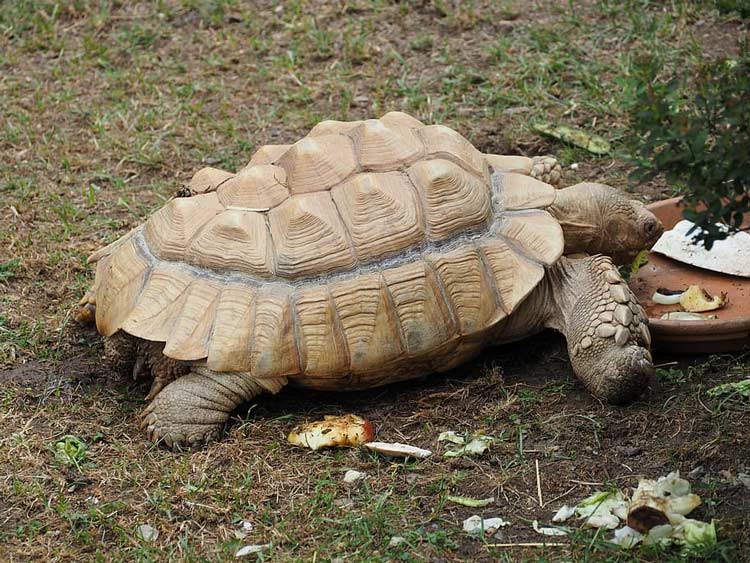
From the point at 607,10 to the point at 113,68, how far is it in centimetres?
354

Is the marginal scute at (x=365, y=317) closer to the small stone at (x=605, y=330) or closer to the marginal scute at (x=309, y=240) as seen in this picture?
the marginal scute at (x=309, y=240)

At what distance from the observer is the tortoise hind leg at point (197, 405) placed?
407 centimetres

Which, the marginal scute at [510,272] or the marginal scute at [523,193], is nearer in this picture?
the marginal scute at [510,272]

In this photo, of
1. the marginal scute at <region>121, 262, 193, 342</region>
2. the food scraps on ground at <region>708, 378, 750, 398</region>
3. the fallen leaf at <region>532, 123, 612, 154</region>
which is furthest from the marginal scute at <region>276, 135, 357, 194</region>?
the fallen leaf at <region>532, 123, 612, 154</region>

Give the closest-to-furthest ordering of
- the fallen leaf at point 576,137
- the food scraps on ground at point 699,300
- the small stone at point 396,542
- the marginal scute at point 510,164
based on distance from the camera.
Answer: the small stone at point 396,542 → the food scraps on ground at point 699,300 → the marginal scute at point 510,164 → the fallen leaf at point 576,137

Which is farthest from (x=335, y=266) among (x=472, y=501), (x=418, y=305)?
(x=472, y=501)

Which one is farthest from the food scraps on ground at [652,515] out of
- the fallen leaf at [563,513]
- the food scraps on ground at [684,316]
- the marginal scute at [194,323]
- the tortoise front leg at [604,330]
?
the marginal scute at [194,323]

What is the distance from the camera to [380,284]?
13.4 ft

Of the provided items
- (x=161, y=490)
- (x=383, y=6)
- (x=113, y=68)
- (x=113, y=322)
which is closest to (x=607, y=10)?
(x=383, y=6)

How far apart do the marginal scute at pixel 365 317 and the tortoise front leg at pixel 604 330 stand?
30.0 inches

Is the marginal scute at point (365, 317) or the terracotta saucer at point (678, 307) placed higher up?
the marginal scute at point (365, 317)

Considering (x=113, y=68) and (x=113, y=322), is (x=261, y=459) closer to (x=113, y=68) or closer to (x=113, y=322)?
(x=113, y=322)

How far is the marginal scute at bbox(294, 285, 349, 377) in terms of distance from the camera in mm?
4035

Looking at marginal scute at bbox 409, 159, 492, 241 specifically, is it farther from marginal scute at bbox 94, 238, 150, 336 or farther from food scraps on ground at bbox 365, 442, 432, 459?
marginal scute at bbox 94, 238, 150, 336
